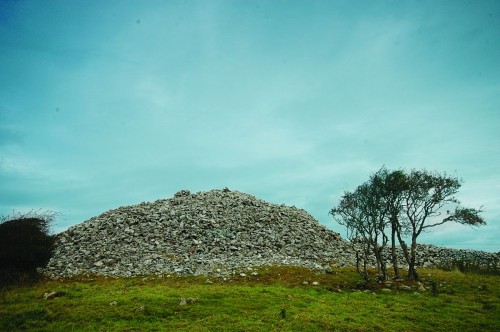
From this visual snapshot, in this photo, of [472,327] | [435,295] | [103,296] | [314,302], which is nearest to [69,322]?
[103,296]

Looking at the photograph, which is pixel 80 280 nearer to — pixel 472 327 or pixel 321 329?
pixel 321 329

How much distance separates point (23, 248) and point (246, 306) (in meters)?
20.8

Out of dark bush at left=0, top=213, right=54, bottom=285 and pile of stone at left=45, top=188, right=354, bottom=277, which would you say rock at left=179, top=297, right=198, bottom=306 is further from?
dark bush at left=0, top=213, right=54, bottom=285

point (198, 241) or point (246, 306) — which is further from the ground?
point (198, 241)

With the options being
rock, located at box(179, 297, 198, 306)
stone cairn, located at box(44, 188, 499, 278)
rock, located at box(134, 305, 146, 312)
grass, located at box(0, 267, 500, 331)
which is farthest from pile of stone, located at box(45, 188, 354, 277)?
rock, located at box(134, 305, 146, 312)

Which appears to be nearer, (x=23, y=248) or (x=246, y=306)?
(x=246, y=306)

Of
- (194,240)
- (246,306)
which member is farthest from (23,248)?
(246,306)

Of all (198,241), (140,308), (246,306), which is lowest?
(140,308)

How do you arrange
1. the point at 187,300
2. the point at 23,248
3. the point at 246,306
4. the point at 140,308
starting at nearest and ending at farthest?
the point at 140,308, the point at 246,306, the point at 187,300, the point at 23,248

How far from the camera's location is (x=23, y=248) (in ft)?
89.1

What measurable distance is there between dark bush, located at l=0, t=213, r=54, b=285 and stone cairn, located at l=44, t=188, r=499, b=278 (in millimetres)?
2148

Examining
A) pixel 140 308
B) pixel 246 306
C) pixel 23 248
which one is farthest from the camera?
pixel 23 248

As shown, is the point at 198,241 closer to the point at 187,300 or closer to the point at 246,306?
the point at 187,300

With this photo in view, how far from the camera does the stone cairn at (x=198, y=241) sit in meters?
30.3
